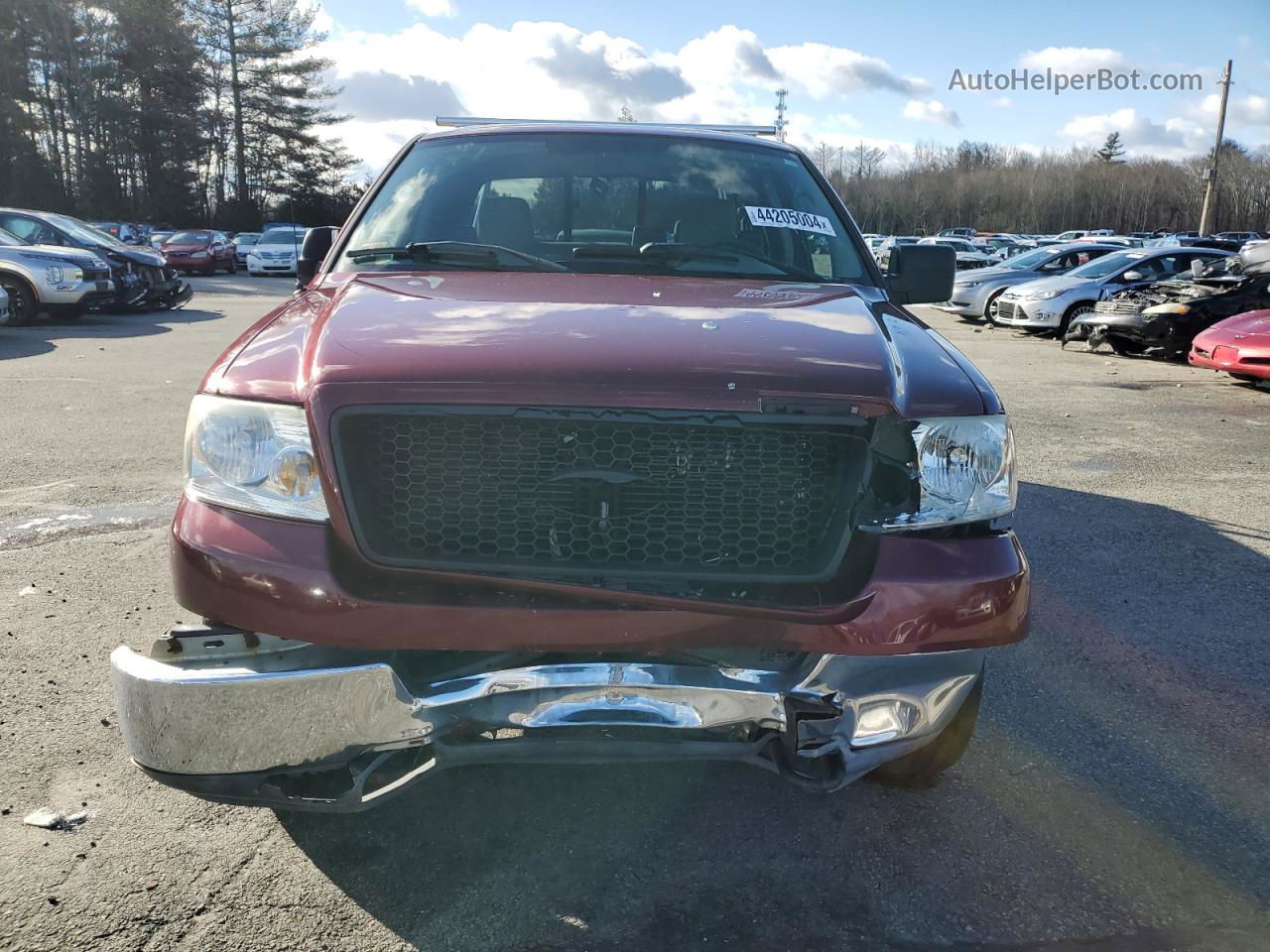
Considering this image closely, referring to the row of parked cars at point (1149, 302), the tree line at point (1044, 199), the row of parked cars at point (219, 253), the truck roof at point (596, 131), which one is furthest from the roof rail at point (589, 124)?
the tree line at point (1044, 199)

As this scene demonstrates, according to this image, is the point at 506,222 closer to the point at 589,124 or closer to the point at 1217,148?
the point at 589,124

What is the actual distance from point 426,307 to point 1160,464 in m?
6.44

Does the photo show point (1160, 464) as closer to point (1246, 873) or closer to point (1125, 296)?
point (1246, 873)

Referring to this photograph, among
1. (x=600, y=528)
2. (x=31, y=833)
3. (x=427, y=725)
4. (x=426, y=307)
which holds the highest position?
(x=426, y=307)

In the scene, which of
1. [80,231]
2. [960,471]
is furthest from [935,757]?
[80,231]

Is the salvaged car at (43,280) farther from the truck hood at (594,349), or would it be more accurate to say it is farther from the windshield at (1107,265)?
the windshield at (1107,265)

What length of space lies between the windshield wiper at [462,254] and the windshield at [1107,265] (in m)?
15.7

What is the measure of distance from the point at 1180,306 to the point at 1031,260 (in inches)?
293

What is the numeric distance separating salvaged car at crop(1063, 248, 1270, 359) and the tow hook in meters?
13.1

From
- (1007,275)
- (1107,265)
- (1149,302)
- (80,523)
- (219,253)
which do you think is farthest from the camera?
(219,253)

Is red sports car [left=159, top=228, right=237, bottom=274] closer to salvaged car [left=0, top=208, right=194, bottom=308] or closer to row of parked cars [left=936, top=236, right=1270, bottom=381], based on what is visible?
salvaged car [left=0, top=208, right=194, bottom=308]

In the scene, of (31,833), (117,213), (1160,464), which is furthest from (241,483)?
(117,213)

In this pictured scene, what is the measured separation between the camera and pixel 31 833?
8.29ft

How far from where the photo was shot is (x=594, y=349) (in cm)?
221
